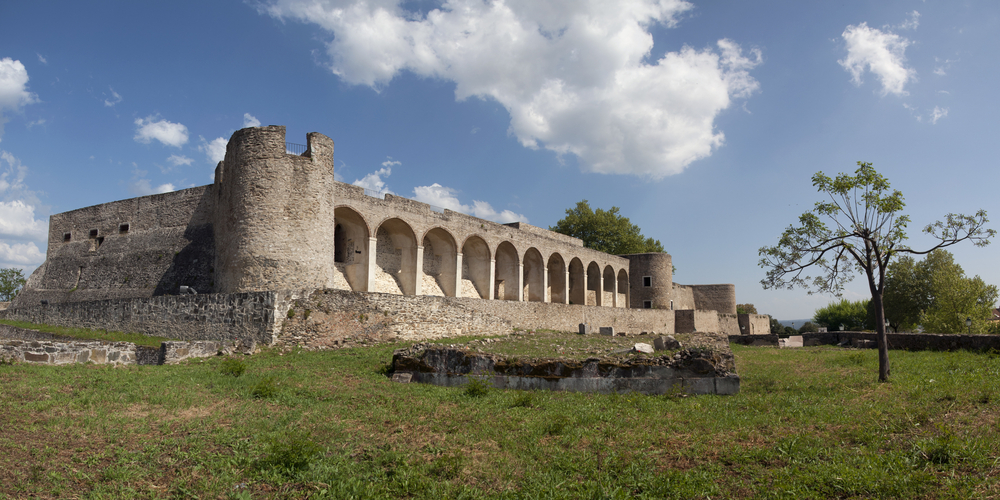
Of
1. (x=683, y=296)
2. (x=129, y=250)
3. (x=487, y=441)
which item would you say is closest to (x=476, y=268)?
(x=129, y=250)

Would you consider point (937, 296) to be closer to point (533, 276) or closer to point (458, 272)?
point (533, 276)

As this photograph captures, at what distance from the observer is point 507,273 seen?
3120cm

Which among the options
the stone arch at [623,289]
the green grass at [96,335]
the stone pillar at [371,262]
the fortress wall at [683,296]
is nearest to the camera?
the green grass at [96,335]

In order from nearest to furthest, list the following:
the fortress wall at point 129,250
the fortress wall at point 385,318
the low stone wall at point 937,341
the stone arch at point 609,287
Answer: the low stone wall at point 937,341 → the fortress wall at point 385,318 → the fortress wall at point 129,250 → the stone arch at point 609,287

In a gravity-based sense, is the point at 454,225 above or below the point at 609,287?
above

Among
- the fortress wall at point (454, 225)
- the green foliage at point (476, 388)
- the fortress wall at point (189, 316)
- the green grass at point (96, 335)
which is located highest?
the fortress wall at point (454, 225)

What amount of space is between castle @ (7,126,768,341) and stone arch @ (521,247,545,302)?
0.07m

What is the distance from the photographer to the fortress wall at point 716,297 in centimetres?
4728

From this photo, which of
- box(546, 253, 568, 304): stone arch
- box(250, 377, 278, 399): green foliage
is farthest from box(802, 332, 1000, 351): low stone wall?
box(546, 253, 568, 304): stone arch

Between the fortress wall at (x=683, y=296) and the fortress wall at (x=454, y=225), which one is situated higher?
the fortress wall at (x=454, y=225)

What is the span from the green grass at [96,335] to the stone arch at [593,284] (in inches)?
1116

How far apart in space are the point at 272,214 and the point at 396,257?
871cm

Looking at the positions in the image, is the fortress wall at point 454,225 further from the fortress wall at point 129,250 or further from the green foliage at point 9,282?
the green foliage at point 9,282

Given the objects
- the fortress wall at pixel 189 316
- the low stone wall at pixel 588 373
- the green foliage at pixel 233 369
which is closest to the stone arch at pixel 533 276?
the fortress wall at pixel 189 316
